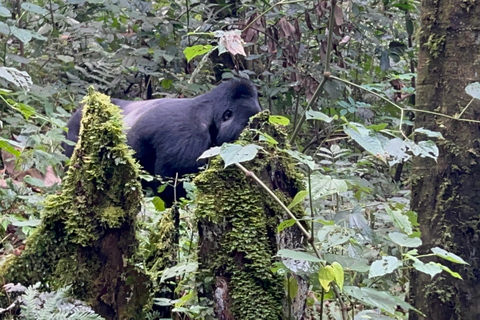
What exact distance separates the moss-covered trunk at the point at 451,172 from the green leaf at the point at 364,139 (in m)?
0.83

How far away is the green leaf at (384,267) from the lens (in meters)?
1.42

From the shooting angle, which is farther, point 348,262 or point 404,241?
point 348,262

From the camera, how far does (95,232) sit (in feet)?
6.28

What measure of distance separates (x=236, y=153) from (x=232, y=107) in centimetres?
263

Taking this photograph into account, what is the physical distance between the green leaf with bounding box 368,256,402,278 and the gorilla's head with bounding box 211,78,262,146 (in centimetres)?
266

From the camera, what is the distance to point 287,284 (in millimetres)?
1794

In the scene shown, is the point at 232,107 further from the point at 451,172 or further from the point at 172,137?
the point at 451,172

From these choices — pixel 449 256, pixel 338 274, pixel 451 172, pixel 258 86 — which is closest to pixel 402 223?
pixel 449 256

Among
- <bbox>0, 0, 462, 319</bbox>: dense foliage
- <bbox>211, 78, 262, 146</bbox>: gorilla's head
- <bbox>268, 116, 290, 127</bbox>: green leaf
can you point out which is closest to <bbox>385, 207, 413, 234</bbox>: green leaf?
<bbox>0, 0, 462, 319</bbox>: dense foliage

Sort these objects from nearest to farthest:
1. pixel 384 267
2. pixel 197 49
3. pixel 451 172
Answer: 1. pixel 384 267
2. pixel 197 49
3. pixel 451 172

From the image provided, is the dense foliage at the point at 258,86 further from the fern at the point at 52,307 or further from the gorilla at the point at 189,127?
the gorilla at the point at 189,127

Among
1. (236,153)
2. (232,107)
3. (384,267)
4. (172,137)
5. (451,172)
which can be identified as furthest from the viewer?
(172,137)

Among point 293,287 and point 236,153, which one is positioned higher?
point 236,153

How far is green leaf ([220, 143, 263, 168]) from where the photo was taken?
1510mm
